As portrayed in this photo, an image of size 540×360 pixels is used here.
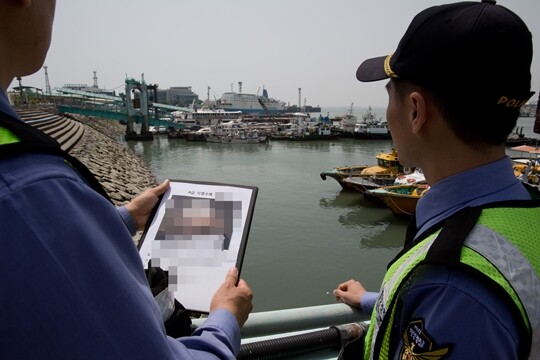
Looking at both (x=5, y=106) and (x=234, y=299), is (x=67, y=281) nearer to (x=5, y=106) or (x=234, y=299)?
(x=5, y=106)

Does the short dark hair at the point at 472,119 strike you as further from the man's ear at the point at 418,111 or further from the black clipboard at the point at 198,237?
the black clipboard at the point at 198,237

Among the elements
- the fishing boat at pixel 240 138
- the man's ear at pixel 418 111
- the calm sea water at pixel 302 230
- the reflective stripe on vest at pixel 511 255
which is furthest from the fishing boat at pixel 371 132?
the reflective stripe on vest at pixel 511 255

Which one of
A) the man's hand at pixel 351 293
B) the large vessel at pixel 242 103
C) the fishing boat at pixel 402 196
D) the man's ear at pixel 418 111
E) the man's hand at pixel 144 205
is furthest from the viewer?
the large vessel at pixel 242 103

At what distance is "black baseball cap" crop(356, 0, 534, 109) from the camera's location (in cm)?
77

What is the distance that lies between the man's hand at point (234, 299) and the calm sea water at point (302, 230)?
476cm

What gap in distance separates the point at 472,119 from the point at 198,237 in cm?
86

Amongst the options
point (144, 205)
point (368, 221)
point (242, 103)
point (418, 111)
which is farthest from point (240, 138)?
point (242, 103)

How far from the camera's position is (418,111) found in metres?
0.90

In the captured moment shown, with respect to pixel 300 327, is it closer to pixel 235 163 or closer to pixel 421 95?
pixel 421 95

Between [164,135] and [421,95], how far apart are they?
4333cm

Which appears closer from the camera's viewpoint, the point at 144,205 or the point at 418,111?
the point at 418,111

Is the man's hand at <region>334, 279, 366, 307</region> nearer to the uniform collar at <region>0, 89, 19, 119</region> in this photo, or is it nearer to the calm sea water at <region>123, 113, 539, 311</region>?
the uniform collar at <region>0, 89, 19, 119</region>

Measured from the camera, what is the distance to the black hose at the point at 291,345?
56.6 inches

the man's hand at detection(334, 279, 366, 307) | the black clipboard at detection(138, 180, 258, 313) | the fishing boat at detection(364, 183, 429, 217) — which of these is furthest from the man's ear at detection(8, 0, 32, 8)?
the fishing boat at detection(364, 183, 429, 217)
